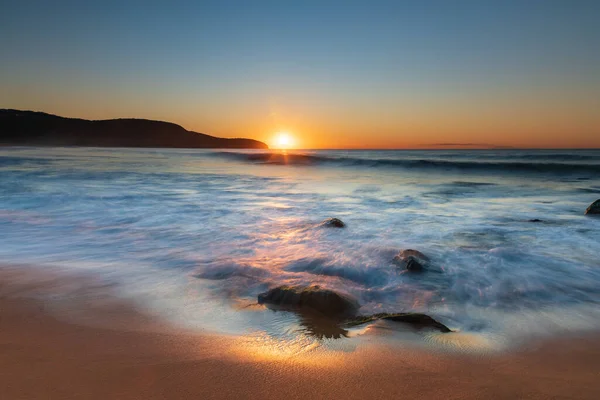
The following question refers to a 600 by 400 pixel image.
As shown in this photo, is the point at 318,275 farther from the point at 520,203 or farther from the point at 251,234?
the point at 520,203

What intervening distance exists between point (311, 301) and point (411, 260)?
5.76ft

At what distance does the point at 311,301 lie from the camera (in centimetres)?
313

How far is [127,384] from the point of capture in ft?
6.45

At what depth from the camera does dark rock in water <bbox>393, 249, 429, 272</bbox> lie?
436 centimetres

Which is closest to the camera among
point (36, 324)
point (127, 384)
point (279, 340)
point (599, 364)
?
point (127, 384)

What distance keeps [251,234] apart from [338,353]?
13.8 ft

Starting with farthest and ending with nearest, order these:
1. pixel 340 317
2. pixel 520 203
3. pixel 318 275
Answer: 1. pixel 520 203
2. pixel 318 275
3. pixel 340 317

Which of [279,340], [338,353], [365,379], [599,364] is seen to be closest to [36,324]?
[279,340]

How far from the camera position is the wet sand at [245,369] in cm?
194

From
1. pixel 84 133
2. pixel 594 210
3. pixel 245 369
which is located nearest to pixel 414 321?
pixel 245 369

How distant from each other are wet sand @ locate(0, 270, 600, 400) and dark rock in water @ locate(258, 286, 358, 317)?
63 cm

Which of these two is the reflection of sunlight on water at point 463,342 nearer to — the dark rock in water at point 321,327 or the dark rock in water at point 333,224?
the dark rock in water at point 321,327

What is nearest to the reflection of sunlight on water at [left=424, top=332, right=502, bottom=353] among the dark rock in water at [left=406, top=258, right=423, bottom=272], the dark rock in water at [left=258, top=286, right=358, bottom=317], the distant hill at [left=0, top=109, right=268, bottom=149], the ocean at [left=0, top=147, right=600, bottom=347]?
the ocean at [left=0, top=147, right=600, bottom=347]

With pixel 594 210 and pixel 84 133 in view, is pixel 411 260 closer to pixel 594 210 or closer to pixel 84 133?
pixel 594 210
